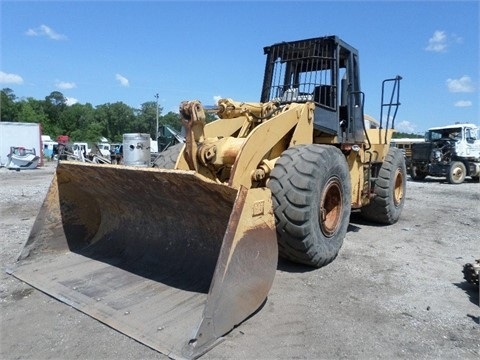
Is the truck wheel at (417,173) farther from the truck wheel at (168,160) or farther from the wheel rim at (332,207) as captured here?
the truck wheel at (168,160)

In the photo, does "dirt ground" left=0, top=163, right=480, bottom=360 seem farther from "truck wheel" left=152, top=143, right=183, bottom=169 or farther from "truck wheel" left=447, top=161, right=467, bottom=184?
"truck wheel" left=447, top=161, right=467, bottom=184

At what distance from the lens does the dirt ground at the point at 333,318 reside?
2.79 metres

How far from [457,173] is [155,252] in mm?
16571

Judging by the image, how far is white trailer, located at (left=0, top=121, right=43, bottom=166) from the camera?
82.3 ft

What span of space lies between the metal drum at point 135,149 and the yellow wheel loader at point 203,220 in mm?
6307

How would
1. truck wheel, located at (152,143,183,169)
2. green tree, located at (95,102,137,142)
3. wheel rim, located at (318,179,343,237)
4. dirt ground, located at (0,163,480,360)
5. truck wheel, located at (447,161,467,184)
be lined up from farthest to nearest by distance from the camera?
green tree, located at (95,102,137,142), truck wheel, located at (447,161,467,184), truck wheel, located at (152,143,183,169), wheel rim, located at (318,179,343,237), dirt ground, located at (0,163,480,360)

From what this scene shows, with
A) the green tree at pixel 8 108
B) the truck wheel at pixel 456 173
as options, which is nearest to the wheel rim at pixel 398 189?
the truck wheel at pixel 456 173

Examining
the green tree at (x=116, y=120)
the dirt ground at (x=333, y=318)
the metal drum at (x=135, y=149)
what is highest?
the green tree at (x=116, y=120)

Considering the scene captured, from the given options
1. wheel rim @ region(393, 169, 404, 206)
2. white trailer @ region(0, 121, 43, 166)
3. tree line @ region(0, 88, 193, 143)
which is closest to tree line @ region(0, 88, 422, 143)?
tree line @ region(0, 88, 193, 143)

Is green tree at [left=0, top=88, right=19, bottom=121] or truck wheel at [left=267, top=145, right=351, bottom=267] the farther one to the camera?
green tree at [left=0, top=88, right=19, bottom=121]

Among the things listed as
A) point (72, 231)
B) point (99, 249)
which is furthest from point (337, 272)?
point (72, 231)

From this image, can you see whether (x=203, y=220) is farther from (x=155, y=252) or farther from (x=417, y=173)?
(x=417, y=173)

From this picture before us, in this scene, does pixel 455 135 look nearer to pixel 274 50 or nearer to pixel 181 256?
pixel 274 50

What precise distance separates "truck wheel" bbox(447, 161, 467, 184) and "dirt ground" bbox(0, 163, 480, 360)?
Result: 13.1 metres
